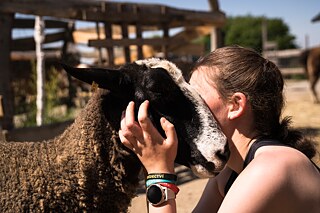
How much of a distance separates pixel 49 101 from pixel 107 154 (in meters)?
4.62

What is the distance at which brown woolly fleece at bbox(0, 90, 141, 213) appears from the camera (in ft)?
6.94

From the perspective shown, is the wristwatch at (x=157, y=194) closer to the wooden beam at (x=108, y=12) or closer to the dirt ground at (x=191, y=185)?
the dirt ground at (x=191, y=185)

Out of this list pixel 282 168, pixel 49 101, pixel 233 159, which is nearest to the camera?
pixel 282 168

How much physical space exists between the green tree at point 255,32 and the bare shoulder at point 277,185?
1816 inches

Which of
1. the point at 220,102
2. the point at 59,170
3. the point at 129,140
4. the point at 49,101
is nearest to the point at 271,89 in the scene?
the point at 220,102

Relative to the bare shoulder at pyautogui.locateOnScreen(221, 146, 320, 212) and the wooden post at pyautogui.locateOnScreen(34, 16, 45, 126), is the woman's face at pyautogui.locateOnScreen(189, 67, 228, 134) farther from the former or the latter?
the wooden post at pyautogui.locateOnScreen(34, 16, 45, 126)

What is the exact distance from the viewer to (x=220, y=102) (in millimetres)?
2088

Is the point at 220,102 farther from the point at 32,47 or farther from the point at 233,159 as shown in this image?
the point at 32,47

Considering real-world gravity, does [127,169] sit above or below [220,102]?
below

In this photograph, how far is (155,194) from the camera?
1892 mm

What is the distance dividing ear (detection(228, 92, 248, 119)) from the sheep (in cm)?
10

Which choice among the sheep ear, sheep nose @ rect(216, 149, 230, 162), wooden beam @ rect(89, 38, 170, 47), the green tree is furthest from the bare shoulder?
the green tree

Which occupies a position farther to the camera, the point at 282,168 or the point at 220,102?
the point at 220,102

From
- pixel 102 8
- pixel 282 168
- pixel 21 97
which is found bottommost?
pixel 21 97
